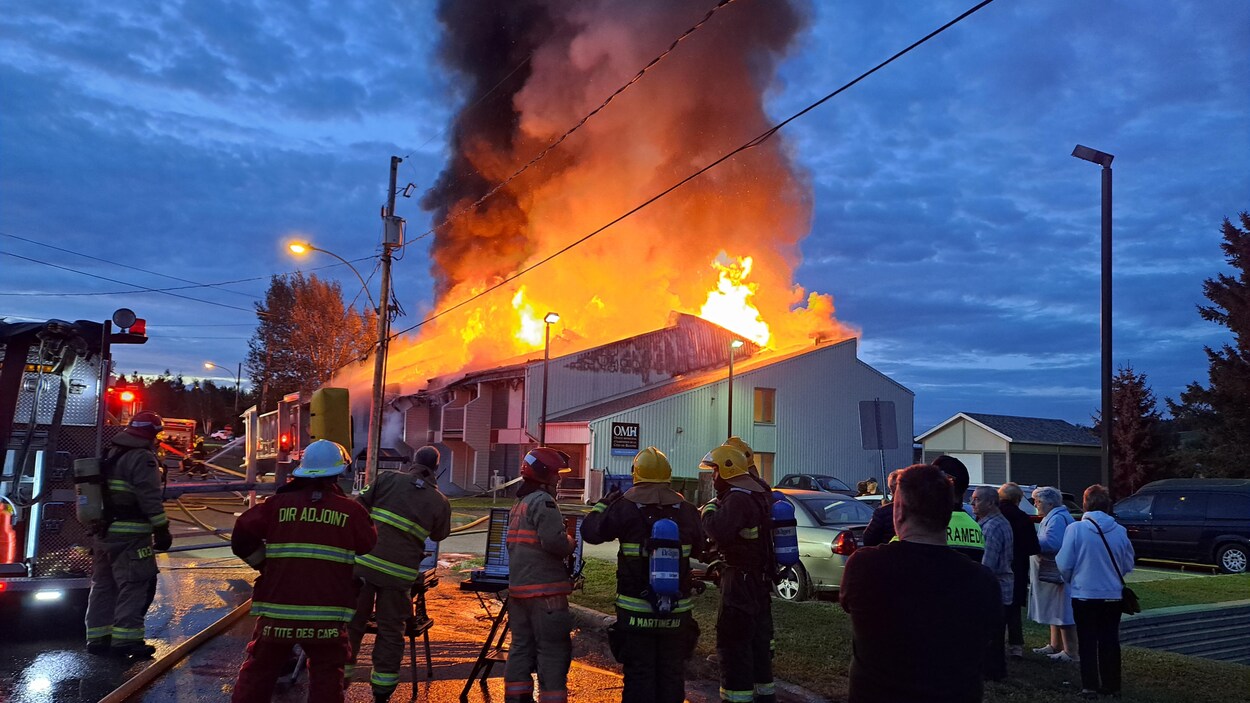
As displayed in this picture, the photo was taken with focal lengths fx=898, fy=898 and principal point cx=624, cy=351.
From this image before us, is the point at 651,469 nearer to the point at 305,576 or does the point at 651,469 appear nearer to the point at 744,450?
the point at 744,450

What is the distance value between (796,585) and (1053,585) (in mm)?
3503

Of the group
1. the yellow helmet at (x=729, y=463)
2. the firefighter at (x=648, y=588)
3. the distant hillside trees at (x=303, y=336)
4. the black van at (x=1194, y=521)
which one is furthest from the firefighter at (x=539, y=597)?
the distant hillside trees at (x=303, y=336)

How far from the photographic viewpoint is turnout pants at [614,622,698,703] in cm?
488

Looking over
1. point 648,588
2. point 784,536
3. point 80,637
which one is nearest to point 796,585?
point 784,536

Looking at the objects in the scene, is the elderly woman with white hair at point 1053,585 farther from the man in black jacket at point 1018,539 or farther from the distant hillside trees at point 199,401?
the distant hillside trees at point 199,401

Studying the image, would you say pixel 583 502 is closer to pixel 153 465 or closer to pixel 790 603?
pixel 790 603

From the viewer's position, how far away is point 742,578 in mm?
5402

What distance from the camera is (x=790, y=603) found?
9312 millimetres

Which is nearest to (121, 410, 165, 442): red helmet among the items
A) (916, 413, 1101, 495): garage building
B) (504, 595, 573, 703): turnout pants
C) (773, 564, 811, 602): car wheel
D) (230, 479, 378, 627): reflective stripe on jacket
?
(230, 479, 378, 627): reflective stripe on jacket

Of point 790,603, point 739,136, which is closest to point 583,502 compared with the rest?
point 739,136

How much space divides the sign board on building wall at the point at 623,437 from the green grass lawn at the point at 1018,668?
794 inches

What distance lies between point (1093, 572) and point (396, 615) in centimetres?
486

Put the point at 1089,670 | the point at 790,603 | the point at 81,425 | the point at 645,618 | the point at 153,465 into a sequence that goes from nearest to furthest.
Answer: the point at 645,618 → the point at 1089,670 → the point at 153,465 → the point at 81,425 → the point at 790,603

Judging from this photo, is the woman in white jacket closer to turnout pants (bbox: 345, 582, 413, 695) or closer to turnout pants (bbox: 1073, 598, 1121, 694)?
turnout pants (bbox: 1073, 598, 1121, 694)
